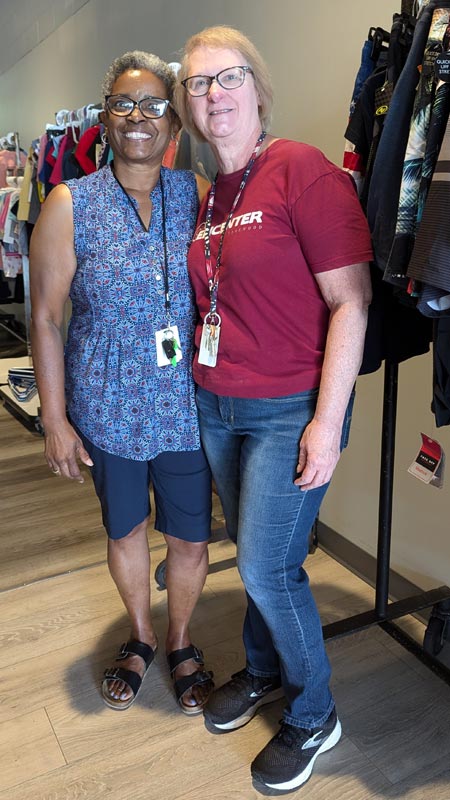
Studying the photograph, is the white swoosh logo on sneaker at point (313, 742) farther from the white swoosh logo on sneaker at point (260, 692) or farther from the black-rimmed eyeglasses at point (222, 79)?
the black-rimmed eyeglasses at point (222, 79)

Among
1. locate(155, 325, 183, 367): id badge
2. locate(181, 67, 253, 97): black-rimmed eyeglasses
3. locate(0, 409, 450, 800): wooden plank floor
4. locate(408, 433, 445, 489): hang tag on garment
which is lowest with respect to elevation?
locate(0, 409, 450, 800): wooden plank floor

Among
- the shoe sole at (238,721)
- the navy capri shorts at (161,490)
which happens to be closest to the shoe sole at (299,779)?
the shoe sole at (238,721)

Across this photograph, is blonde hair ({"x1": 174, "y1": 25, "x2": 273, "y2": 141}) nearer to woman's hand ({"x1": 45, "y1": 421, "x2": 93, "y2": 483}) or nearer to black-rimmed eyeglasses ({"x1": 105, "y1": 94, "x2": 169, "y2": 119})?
black-rimmed eyeglasses ({"x1": 105, "y1": 94, "x2": 169, "y2": 119})

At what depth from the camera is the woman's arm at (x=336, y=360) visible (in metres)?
1.25

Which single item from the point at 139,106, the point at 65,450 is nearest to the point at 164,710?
the point at 65,450

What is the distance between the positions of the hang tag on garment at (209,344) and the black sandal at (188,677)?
0.90m

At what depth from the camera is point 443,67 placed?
1074mm

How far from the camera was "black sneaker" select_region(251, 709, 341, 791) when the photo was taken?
58.6 inches

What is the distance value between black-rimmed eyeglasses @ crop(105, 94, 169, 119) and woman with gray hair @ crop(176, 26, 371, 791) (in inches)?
2.6

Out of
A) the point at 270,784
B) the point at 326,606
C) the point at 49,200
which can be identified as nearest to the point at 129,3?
the point at 49,200

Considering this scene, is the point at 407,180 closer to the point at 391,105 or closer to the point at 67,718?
the point at 391,105

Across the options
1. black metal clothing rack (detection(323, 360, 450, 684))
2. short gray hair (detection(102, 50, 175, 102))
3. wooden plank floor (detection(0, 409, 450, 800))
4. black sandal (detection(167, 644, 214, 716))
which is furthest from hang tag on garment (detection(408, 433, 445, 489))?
short gray hair (detection(102, 50, 175, 102))

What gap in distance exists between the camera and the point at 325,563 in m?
2.44

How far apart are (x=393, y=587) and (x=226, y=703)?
79 cm
